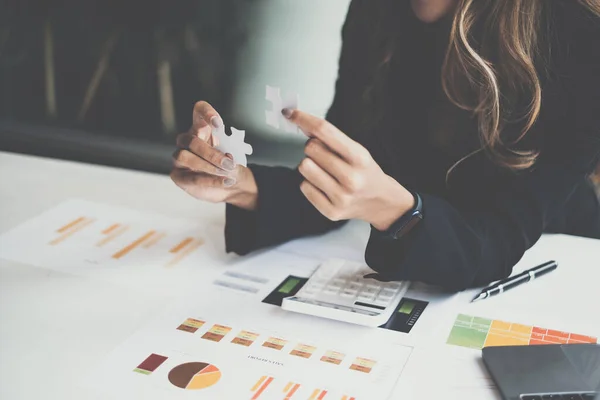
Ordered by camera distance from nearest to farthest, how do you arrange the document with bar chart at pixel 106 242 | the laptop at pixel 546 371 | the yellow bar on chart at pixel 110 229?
the laptop at pixel 546 371 < the document with bar chart at pixel 106 242 < the yellow bar on chart at pixel 110 229

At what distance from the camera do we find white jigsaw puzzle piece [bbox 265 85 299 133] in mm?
839

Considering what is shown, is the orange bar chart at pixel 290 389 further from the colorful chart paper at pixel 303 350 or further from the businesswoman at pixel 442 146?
the businesswoman at pixel 442 146

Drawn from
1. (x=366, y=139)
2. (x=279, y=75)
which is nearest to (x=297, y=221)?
(x=366, y=139)

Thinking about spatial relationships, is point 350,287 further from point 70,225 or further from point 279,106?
point 70,225

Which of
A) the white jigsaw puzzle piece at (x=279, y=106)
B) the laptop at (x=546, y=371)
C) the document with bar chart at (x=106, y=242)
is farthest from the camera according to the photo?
the document with bar chart at (x=106, y=242)

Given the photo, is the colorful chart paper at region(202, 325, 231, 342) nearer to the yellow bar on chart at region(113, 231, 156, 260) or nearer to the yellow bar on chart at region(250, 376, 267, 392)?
the yellow bar on chart at region(250, 376, 267, 392)

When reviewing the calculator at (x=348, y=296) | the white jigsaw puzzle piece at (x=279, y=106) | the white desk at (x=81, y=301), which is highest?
the white jigsaw puzzle piece at (x=279, y=106)

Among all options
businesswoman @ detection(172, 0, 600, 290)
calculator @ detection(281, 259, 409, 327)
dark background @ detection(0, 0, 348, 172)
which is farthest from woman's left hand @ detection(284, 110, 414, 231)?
dark background @ detection(0, 0, 348, 172)

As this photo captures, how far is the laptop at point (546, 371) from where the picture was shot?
2.40ft

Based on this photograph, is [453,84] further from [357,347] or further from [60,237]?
[60,237]

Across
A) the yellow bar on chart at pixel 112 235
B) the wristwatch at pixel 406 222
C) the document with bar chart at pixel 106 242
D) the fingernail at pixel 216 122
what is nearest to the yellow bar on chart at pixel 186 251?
the document with bar chart at pixel 106 242

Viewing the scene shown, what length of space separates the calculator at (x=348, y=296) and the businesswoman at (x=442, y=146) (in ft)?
0.13

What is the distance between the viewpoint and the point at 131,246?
1.12m

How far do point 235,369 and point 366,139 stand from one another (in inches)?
20.6
